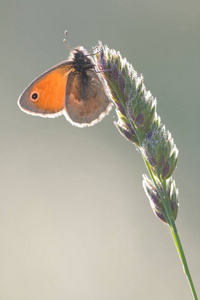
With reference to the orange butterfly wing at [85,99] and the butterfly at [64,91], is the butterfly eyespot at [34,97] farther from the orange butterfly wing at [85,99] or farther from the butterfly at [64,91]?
the orange butterfly wing at [85,99]

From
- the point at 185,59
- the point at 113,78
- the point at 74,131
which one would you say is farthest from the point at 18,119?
the point at 113,78

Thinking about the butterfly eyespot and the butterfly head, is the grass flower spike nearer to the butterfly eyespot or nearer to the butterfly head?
the butterfly head

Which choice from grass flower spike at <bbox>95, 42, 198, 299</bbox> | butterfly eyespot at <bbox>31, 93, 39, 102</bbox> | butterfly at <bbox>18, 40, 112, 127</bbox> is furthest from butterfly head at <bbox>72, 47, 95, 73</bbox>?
grass flower spike at <bbox>95, 42, 198, 299</bbox>

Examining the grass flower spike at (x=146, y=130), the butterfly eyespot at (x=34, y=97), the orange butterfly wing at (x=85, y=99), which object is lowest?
the grass flower spike at (x=146, y=130)

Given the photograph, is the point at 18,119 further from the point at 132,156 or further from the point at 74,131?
the point at 132,156

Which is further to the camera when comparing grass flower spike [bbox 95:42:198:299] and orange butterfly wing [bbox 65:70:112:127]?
orange butterfly wing [bbox 65:70:112:127]

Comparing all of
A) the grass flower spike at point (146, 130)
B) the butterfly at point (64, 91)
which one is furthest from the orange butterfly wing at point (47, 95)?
the grass flower spike at point (146, 130)
